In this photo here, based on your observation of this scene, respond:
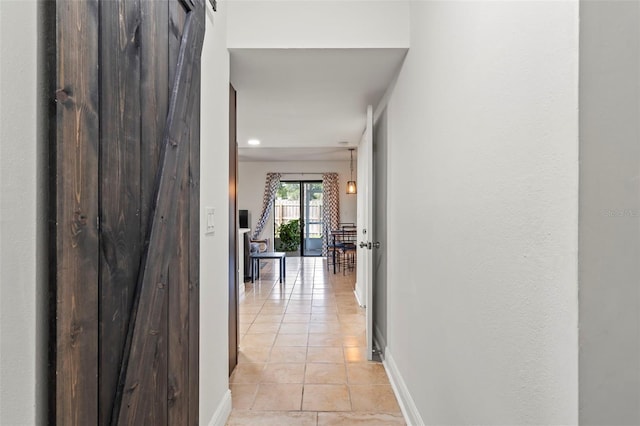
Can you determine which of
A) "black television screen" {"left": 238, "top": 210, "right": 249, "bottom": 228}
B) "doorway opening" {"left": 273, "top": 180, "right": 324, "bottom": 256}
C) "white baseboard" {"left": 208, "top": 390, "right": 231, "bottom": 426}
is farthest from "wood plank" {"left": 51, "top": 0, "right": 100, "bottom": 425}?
"doorway opening" {"left": 273, "top": 180, "right": 324, "bottom": 256}

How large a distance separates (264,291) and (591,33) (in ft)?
17.3

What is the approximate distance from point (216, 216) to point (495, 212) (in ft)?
4.44

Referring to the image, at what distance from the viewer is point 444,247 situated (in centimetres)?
156

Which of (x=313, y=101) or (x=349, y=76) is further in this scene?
(x=313, y=101)

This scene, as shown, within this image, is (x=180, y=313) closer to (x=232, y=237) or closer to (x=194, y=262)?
(x=194, y=262)

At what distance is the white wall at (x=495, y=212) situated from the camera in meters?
0.78

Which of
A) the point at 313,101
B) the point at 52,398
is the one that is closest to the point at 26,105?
the point at 52,398

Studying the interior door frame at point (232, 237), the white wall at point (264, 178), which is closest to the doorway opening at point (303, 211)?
the white wall at point (264, 178)

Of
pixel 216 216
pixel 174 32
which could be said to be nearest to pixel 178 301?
pixel 216 216

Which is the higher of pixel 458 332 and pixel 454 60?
pixel 454 60

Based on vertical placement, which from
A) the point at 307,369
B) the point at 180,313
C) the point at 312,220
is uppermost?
the point at 312,220

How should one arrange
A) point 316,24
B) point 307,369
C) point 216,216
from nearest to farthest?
point 216,216
point 316,24
point 307,369

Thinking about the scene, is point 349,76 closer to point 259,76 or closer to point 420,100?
point 259,76

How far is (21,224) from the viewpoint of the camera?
0.72 metres
